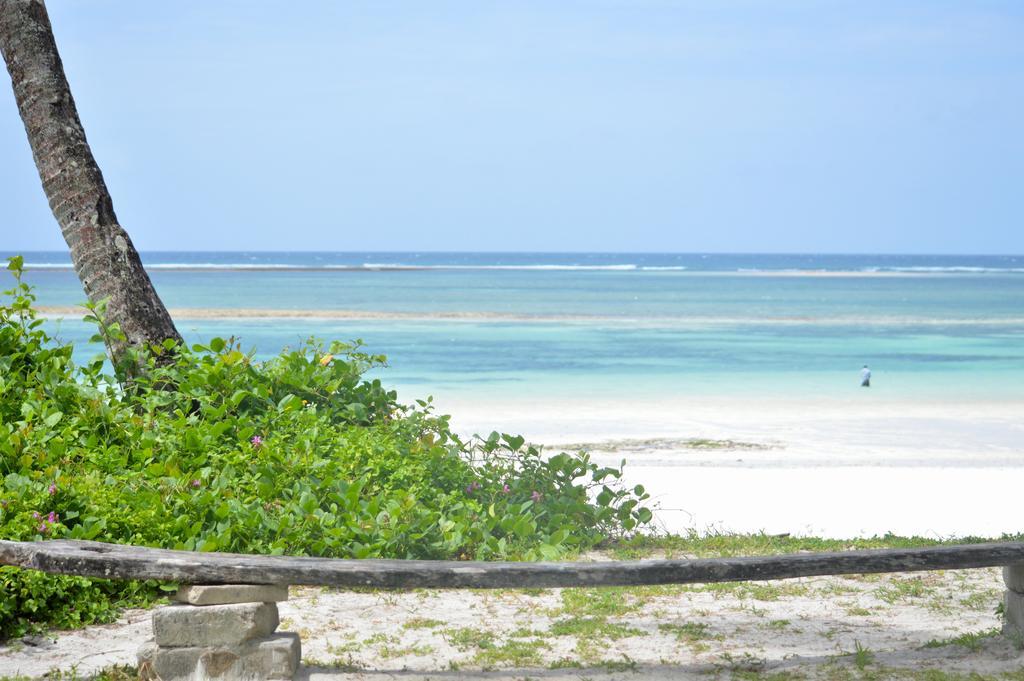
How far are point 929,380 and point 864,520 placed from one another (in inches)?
558

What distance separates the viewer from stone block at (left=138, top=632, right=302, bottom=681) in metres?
4.45

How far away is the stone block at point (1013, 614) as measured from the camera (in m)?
5.06

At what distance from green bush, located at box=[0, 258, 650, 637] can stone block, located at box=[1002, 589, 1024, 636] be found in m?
2.67

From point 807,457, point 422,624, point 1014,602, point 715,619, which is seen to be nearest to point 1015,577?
point 1014,602

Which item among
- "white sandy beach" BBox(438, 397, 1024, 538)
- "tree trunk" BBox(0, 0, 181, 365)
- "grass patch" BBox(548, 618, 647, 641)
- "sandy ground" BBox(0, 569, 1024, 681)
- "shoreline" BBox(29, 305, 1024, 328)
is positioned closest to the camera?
"sandy ground" BBox(0, 569, 1024, 681)

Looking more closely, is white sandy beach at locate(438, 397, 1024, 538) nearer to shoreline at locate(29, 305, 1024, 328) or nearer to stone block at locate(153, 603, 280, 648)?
stone block at locate(153, 603, 280, 648)

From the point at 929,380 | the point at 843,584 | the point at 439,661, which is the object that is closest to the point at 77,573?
the point at 439,661

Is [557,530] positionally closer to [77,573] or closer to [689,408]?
[77,573]

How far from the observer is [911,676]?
184 inches

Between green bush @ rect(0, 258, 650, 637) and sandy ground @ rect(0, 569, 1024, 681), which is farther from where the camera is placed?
green bush @ rect(0, 258, 650, 637)

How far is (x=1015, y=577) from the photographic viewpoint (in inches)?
200

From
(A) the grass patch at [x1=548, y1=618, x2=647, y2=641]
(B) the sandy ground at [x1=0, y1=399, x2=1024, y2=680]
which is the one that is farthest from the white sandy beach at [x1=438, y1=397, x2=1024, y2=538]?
(A) the grass patch at [x1=548, y1=618, x2=647, y2=641]

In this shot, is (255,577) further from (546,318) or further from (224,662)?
(546,318)

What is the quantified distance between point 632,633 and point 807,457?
730cm
